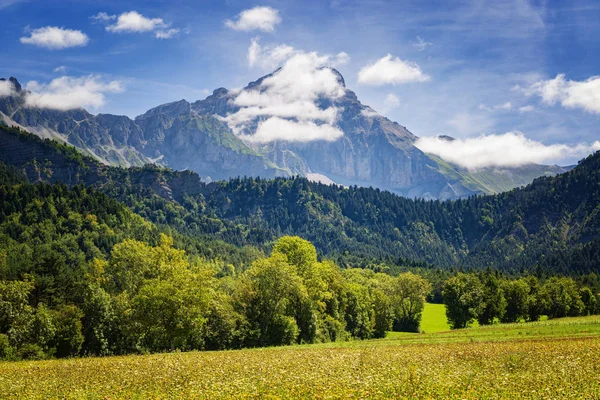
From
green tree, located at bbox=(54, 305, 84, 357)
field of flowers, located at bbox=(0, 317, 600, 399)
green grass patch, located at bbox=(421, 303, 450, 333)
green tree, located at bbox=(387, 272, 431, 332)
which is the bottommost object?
green grass patch, located at bbox=(421, 303, 450, 333)

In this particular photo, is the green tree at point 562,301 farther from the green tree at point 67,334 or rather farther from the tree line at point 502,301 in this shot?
the green tree at point 67,334

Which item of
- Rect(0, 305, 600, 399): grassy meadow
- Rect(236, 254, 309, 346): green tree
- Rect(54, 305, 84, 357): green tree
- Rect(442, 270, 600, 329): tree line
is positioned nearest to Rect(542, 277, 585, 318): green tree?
Rect(442, 270, 600, 329): tree line

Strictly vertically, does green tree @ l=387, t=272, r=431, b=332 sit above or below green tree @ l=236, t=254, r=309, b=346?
below

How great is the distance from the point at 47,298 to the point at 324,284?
152 ft

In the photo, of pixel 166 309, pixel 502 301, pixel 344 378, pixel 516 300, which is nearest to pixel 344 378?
pixel 344 378

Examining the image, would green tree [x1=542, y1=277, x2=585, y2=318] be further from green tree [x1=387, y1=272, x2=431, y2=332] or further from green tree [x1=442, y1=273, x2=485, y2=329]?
green tree [x1=387, y1=272, x2=431, y2=332]

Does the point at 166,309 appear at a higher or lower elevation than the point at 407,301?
higher

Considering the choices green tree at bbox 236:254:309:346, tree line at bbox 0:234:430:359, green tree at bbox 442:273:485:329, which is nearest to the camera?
tree line at bbox 0:234:430:359

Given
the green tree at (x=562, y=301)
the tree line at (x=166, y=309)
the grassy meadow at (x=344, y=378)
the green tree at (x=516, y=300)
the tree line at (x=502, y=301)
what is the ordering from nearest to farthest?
the grassy meadow at (x=344, y=378) < the tree line at (x=166, y=309) < the tree line at (x=502, y=301) < the green tree at (x=516, y=300) < the green tree at (x=562, y=301)

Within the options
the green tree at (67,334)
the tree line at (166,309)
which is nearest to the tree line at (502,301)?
the tree line at (166,309)

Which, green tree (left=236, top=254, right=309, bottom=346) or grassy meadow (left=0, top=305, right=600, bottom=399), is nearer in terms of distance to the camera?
grassy meadow (left=0, top=305, right=600, bottom=399)

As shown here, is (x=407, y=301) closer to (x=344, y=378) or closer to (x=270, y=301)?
(x=270, y=301)

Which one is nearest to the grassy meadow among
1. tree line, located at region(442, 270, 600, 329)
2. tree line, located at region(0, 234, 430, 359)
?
tree line, located at region(0, 234, 430, 359)

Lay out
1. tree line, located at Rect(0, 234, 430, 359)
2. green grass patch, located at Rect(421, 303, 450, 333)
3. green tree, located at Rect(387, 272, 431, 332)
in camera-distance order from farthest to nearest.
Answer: green tree, located at Rect(387, 272, 431, 332) → green grass patch, located at Rect(421, 303, 450, 333) → tree line, located at Rect(0, 234, 430, 359)
